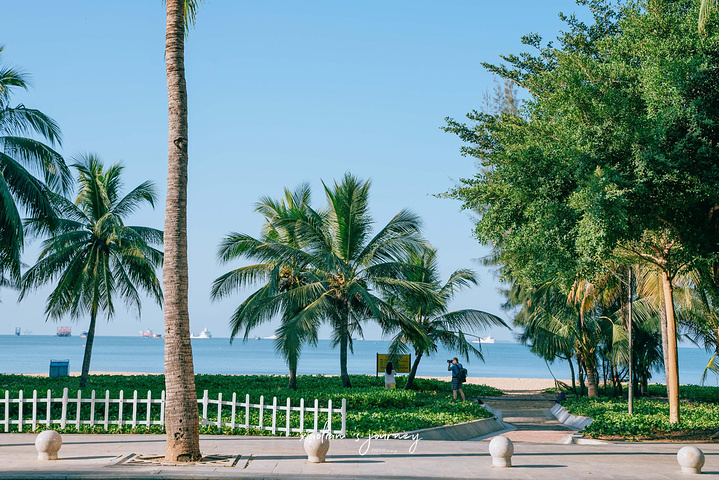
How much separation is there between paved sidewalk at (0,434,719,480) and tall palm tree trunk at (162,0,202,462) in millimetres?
680

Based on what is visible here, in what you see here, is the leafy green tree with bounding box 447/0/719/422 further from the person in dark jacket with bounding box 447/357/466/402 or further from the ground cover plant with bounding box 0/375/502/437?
the person in dark jacket with bounding box 447/357/466/402

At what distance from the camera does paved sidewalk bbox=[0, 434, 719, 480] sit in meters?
9.52

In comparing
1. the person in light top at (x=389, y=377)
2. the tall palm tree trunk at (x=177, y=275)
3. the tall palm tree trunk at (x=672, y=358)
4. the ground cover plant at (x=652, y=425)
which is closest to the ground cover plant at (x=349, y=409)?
the person in light top at (x=389, y=377)

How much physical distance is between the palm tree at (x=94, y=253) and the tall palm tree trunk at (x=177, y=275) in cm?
1169

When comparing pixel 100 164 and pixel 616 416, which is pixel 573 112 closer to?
pixel 616 416

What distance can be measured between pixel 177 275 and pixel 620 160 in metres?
9.18

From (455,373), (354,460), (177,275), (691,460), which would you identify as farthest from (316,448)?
(455,373)

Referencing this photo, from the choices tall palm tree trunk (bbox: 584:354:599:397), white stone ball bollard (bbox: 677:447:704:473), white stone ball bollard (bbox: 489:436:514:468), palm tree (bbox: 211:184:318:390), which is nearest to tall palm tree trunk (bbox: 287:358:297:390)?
palm tree (bbox: 211:184:318:390)

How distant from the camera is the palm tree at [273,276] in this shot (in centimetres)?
2173

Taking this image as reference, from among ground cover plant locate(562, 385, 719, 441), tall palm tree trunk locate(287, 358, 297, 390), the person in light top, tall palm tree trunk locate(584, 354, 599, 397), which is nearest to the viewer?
ground cover plant locate(562, 385, 719, 441)

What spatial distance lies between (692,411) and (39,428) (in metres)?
16.9

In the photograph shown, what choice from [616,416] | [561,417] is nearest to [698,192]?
[616,416]

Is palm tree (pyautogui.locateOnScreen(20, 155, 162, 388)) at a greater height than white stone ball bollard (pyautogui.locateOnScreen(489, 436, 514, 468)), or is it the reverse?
palm tree (pyautogui.locateOnScreen(20, 155, 162, 388))

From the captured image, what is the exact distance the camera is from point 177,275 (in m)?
10.7
